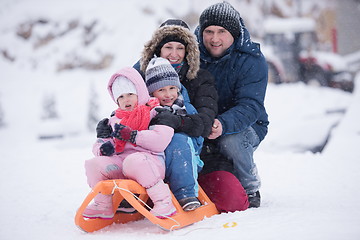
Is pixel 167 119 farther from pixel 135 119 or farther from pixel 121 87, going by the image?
pixel 121 87

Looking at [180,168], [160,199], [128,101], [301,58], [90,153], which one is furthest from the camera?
[301,58]

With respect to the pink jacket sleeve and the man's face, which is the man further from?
the pink jacket sleeve

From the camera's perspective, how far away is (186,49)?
2.38m

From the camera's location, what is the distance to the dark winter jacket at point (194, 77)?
7.13 ft

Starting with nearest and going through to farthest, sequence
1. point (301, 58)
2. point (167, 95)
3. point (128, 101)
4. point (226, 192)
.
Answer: point (128, 101), point (167, 95), point (226, 192), point (301, 58)

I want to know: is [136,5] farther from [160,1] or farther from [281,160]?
[281,160]

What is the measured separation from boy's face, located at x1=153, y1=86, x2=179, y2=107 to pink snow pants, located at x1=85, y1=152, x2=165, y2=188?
0.38 meters

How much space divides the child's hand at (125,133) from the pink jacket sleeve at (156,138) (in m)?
0.02

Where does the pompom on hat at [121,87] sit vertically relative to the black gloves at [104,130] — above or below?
above

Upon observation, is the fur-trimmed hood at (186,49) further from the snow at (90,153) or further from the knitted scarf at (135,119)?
the snow at (90,153)

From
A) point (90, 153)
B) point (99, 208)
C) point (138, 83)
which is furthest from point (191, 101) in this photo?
point (90, 153)

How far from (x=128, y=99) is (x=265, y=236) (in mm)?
931

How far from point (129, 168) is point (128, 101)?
0.37m

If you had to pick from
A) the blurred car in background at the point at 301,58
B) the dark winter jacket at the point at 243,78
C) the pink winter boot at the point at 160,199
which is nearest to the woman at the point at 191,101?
the pink winter boot at the point at 160,199
